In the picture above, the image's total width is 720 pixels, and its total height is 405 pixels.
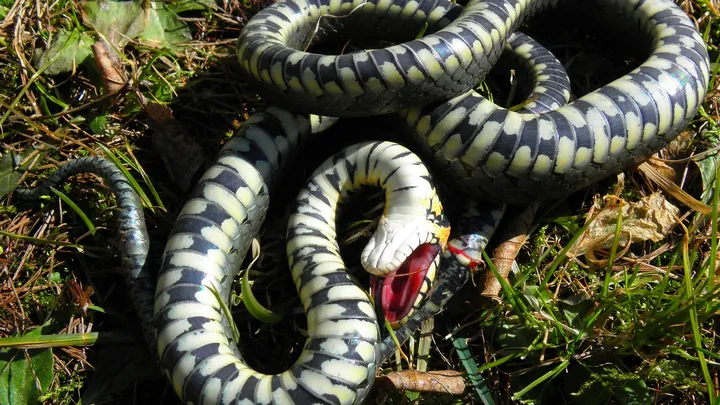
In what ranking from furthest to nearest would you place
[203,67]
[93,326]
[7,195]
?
[203,67] → [7,195] → [93,326]

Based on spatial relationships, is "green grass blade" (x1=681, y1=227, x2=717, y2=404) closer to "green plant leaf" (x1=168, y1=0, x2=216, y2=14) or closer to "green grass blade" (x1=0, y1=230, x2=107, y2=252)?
"green grass blade" (x1=0, y1=230, x2=107, y2=252)

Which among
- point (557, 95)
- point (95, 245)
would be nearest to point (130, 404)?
point (95, 245)

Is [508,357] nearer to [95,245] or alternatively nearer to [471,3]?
[471,3]

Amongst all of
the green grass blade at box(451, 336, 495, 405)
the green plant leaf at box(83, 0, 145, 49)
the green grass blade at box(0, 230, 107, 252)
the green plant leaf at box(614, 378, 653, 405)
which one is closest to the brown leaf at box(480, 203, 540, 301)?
the green grass blade at box(451, 336, 495, 405)

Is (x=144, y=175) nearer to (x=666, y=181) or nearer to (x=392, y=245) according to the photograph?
(x=392, y=245)

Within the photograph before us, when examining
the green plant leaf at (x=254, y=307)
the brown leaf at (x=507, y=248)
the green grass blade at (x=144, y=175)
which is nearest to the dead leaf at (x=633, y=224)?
the brown leaf at (x=507, y=248)

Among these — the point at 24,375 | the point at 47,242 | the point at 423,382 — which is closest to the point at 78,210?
the point at 47,242
